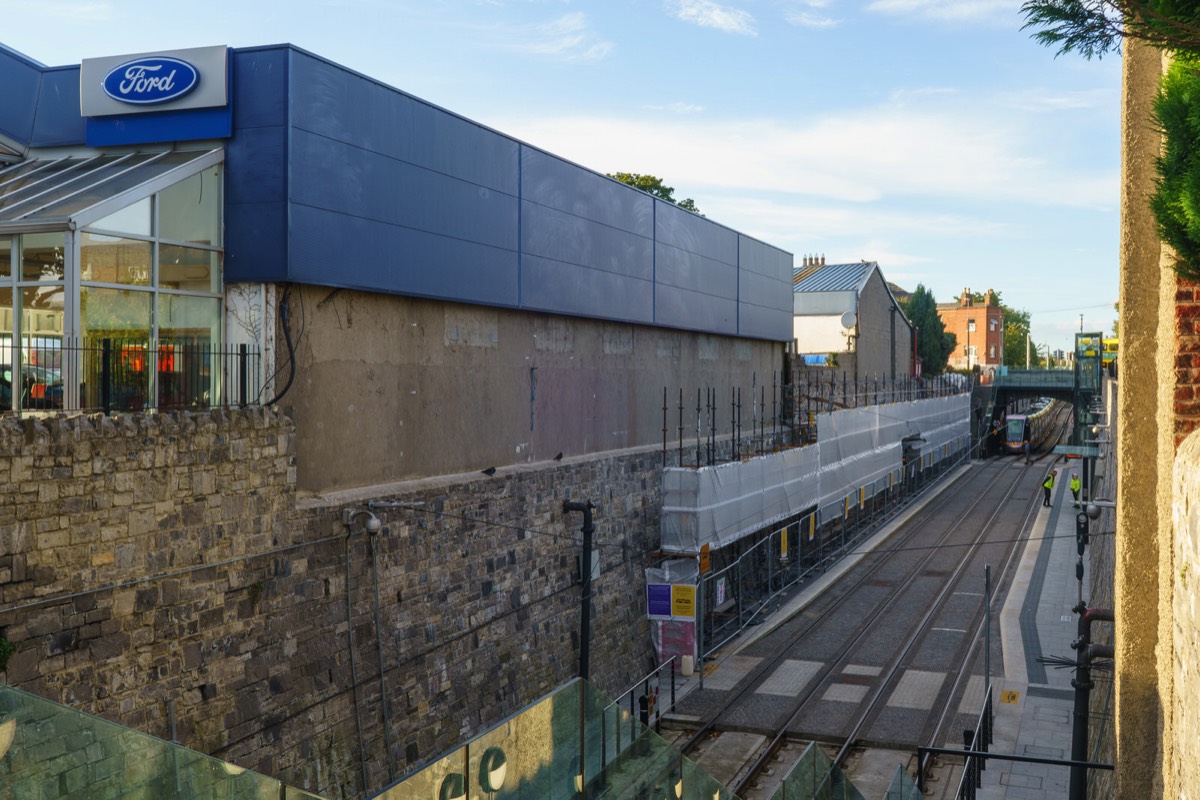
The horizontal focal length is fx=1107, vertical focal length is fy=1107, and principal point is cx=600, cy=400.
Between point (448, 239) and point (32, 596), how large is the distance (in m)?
9.14

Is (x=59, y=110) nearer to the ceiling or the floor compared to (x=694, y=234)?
nearer to the floor

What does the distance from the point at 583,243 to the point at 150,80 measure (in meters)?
9.57

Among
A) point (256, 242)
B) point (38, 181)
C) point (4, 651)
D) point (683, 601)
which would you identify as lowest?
point (683, 601)

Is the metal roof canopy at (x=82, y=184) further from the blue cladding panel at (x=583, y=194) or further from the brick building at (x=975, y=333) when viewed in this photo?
the brick building at (x=975, y=333)

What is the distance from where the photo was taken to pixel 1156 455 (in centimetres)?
902

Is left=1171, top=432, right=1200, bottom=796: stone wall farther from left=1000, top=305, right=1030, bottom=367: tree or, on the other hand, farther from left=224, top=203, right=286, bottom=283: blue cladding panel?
left=1000, top=305, right=1030, bottom=367: tree

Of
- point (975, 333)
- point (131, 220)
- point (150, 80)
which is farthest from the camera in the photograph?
point (975, 333)

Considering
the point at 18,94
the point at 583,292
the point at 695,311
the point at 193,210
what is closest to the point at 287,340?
the point at 193,210

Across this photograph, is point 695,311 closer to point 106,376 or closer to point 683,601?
point 683,601

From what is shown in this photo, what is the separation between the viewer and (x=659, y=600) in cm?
2173

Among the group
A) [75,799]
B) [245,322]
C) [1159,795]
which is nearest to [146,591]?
[245,322]

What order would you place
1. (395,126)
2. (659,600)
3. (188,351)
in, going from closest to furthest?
(188,351), (395,126), (659,600)

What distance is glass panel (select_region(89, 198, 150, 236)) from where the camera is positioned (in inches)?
488

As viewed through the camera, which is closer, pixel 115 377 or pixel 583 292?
pixel 115 377
